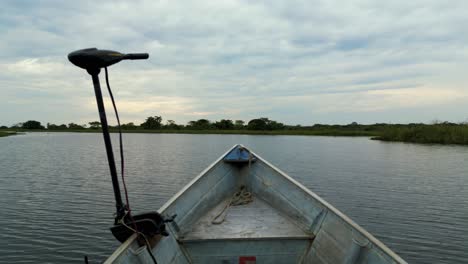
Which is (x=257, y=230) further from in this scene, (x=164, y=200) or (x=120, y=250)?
(x=164, y=200)

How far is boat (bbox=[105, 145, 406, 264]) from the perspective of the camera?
3.53 m

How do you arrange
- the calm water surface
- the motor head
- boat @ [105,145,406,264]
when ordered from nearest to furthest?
1. the motor head
2. boat @ [105,145,406,264]
3. the calm water surface

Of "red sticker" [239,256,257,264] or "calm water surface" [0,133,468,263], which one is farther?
"calm water surface" [0,133,468,263]

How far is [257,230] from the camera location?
189 inches

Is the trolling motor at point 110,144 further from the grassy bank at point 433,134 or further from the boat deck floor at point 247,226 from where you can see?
the grassy bank at point 433,134

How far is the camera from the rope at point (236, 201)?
Result: 5.25 meters

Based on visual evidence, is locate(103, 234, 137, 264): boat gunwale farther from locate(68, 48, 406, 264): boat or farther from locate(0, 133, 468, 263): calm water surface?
locate(0, 133, 468, 263): calm water surface

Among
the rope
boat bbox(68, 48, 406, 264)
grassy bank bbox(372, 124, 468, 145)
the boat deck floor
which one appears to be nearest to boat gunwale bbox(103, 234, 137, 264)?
boat bbox(68, 48, 406, 264)

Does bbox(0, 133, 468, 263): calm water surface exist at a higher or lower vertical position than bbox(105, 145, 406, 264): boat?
lower

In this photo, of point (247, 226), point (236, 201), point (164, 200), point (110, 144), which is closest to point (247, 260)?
point (247, 226)

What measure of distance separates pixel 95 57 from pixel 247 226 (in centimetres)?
336

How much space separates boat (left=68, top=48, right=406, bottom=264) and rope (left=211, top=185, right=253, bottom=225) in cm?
1

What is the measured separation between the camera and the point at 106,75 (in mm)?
2920

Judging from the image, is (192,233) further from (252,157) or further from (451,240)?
(451,240)
